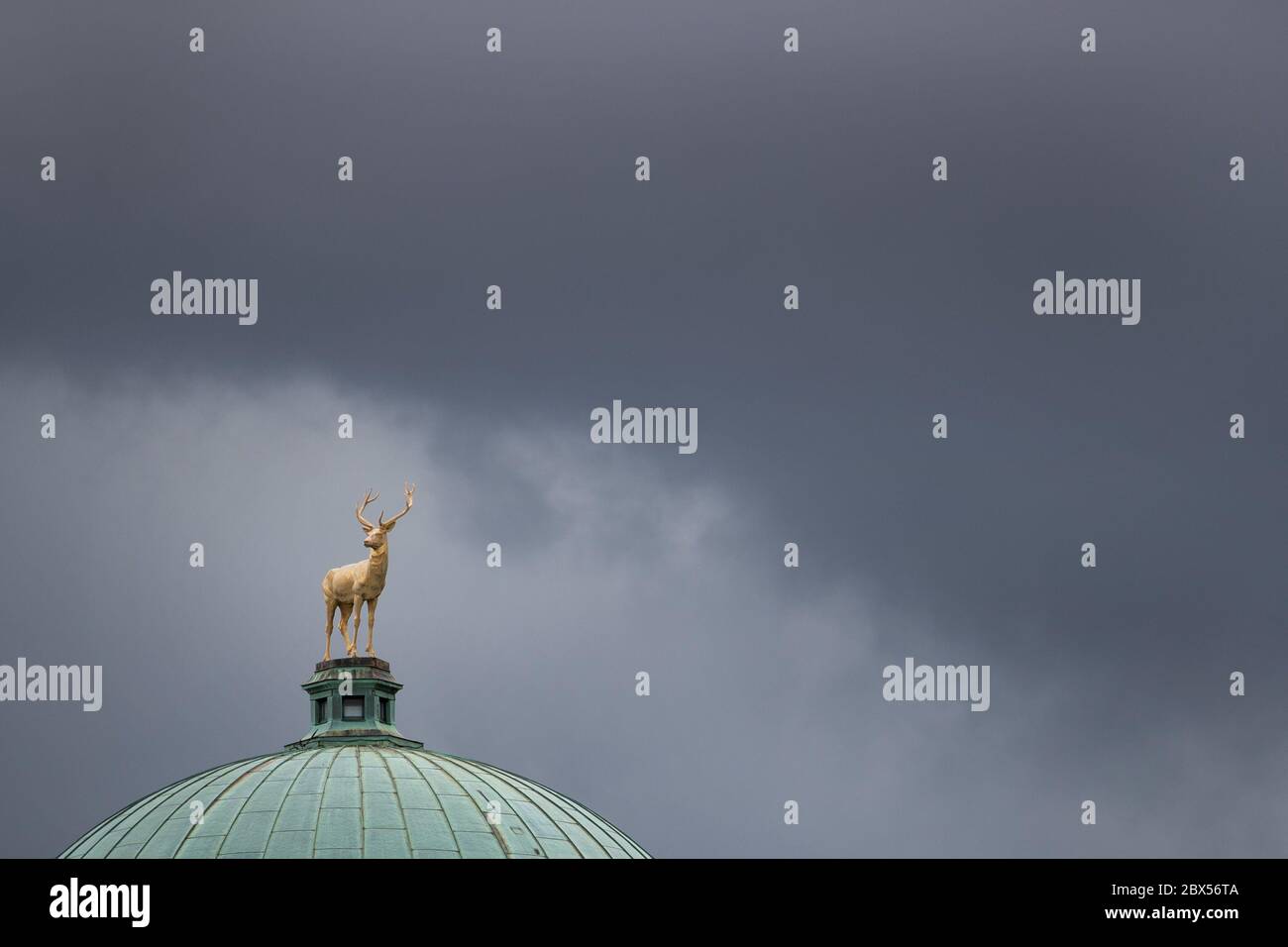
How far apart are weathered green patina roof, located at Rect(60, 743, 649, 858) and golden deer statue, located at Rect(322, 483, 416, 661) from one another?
620cm

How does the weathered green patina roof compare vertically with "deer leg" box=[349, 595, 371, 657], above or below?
below

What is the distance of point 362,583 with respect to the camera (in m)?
120

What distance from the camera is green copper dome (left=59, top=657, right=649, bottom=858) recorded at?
107938 millimetres

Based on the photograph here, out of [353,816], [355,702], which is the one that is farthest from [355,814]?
[355,702]

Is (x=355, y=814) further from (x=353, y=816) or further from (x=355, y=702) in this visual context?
(x=355, y=702)

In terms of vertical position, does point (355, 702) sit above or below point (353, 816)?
above

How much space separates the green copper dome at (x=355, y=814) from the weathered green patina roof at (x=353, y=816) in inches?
1.9

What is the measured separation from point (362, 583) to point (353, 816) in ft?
43.5

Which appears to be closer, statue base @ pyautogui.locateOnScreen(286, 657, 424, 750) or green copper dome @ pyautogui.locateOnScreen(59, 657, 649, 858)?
green copper dome @ pyautogui.locateOnScreen(59, 657, 649, 858)

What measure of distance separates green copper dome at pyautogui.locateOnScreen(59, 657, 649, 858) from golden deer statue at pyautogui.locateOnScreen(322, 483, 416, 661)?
4.79m

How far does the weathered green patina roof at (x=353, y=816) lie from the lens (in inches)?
4247

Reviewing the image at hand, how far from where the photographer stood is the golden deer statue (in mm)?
119438
